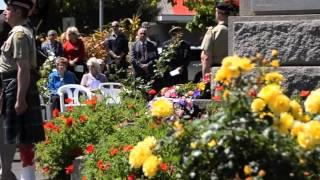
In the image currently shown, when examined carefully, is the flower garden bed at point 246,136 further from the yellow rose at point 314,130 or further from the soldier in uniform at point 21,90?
the soldier in uniform at point 21,90

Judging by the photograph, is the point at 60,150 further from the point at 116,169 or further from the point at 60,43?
the point at 60,43

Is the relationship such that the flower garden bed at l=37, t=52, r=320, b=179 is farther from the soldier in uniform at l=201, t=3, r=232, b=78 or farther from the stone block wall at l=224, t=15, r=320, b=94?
the soldier in uniform at l=201, t=3, r=232, b=78

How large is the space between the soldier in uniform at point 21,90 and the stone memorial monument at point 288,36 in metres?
1.65

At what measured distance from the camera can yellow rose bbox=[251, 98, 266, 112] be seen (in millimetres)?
3359

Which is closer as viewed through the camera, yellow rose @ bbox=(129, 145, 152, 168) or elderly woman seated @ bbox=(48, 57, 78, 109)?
yellow rose @ bbox=(129, 145, 152, 168)

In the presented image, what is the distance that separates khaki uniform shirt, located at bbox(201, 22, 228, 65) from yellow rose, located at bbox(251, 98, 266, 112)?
4.65m

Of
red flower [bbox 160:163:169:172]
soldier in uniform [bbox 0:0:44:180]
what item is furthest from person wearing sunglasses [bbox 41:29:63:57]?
red flower [bbox 160:163:169:172]

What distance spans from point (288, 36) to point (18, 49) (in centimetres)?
209

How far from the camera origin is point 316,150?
11.0 feet

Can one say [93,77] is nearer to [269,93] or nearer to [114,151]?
[114,151]

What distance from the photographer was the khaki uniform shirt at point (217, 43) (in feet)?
26.3

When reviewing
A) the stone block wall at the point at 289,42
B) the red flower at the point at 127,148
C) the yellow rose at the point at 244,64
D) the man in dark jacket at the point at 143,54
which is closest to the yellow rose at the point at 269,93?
the yellow rose at the point at 244,64

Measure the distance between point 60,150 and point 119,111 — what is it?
621mm

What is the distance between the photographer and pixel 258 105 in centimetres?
337
